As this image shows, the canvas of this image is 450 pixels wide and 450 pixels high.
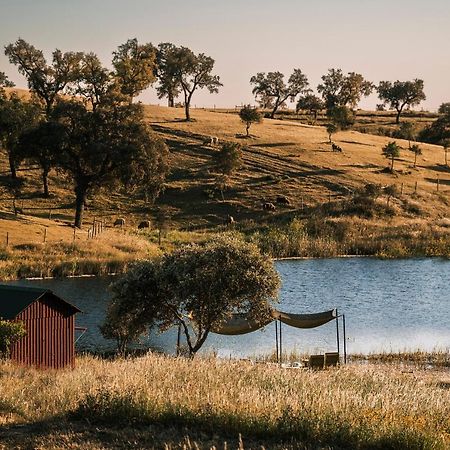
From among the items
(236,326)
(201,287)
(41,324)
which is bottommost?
(236,326)

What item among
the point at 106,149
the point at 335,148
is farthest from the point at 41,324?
the point at 335,148

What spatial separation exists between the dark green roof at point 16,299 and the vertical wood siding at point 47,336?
255 mm

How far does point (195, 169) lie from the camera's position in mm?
101625

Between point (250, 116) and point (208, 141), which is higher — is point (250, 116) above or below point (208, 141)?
above

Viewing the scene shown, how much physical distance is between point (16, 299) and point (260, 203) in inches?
2338

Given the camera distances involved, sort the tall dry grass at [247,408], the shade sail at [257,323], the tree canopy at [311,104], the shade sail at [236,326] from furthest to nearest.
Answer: the tree canopy at [311,104], the shade sail at [236,326], the shade sail at [257,323], the tall dry grass at [247,408]

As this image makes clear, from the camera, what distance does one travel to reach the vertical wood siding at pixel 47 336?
1240 inches

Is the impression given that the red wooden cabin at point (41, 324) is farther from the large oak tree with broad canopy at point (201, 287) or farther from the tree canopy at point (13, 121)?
the tree canopy at point (13, 121)

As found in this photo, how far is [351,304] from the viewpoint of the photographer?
52.7 meters

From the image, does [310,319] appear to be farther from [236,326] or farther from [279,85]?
[279,85]

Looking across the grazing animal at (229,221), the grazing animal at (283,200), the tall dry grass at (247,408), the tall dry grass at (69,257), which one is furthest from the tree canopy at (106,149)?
the tall dry grass at (247,408)

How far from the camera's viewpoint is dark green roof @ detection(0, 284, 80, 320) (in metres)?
31.4

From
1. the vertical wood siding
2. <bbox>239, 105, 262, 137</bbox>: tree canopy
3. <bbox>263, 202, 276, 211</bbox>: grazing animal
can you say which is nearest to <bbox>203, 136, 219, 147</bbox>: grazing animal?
<bbox>239, 105, 262, 137</bbox>: tree canopy

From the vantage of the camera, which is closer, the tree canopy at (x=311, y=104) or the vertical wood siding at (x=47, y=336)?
the vertical wood siding at (x=47, y=336)
